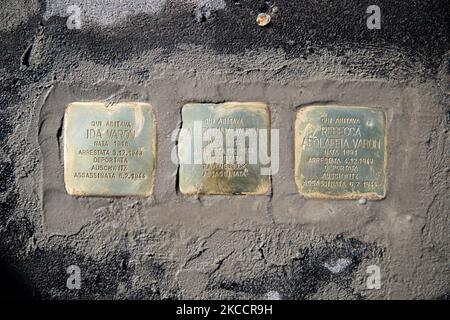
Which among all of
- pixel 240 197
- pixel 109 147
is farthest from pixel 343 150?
pixel 109 147

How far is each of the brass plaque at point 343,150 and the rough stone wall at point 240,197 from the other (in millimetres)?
73

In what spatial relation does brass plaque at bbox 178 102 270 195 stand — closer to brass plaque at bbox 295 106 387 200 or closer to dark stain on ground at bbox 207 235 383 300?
brass plaque at bbox 295 106 387 200

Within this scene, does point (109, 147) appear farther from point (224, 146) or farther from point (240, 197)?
point (240, 197)

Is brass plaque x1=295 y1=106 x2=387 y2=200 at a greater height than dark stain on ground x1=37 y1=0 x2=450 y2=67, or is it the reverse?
dark stain on ground x1=37 y1=0 x2=450 y2=67

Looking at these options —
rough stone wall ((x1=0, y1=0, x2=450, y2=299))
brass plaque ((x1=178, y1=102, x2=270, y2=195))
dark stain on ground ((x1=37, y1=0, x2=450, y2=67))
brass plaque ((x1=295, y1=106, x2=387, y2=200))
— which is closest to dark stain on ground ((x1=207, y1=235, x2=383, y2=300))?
rough stone wall ((x1=0, y1=0, x2=450, y2=299))

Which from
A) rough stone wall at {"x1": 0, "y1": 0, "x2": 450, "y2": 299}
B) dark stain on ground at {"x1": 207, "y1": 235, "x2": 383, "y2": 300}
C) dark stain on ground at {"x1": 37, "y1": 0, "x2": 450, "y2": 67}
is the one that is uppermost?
dark stain on ground at {"x1": 37, "y1": 0, "x2": 450, "y2": 67}

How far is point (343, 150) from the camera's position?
9.12 feet

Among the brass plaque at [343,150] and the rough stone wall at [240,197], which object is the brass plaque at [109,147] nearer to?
the rough stone wall at [240,197]

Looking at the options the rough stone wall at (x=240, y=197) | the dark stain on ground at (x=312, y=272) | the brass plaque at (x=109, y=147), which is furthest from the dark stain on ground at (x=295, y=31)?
the dark stain on ground at (x=312, y=272)

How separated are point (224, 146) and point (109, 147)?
662mm

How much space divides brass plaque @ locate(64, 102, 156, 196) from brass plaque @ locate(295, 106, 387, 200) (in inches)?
34.9

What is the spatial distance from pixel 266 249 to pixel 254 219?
0.62ft

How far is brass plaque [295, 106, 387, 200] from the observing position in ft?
9.12

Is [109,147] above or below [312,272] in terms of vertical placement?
above
